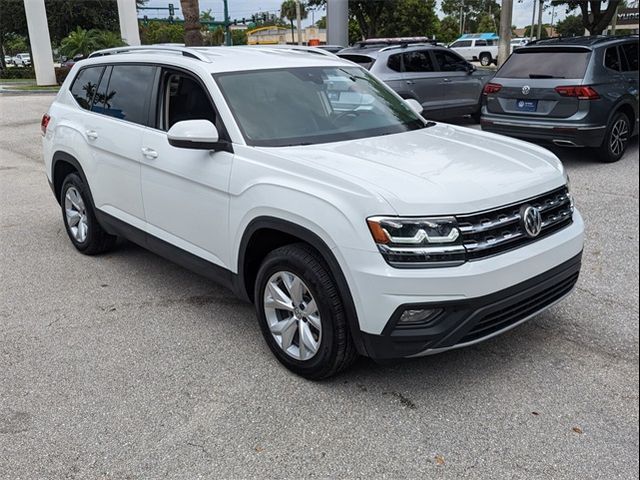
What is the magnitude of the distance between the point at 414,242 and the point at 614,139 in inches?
268

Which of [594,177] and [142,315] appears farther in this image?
[594,177]

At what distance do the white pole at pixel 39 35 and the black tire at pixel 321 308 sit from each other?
107 feet

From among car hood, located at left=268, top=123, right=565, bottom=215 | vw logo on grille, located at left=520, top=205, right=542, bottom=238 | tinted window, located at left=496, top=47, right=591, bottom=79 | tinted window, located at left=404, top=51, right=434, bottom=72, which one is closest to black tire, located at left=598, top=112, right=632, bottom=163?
tinted window, located at left=496, top=47, right=591, bottom=79

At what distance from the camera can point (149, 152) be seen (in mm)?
4527

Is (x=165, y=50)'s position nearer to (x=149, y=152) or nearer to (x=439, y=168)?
(x=149, y=152)

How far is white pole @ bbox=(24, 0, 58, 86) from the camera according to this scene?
101ft

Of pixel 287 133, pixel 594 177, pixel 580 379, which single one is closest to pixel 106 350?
pixel 287 133

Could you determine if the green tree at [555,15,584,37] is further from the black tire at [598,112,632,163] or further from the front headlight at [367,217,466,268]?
the front headlight at [367,217,466,268]

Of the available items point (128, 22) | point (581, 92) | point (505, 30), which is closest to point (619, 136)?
point (581, 92)

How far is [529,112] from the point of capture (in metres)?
8.63

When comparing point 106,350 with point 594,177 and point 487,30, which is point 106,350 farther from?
point 487,30

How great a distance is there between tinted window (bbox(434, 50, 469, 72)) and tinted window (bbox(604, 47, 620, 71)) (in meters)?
3.98

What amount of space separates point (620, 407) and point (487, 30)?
288 feet

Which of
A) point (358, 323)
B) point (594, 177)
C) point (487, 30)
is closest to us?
point (358, 323)
